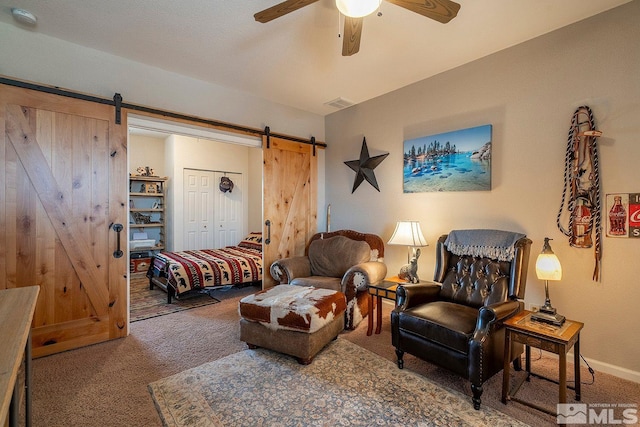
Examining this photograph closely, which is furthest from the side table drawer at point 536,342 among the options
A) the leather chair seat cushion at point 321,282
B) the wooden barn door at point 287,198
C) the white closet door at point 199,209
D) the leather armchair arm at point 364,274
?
the white closet door at point 199,209

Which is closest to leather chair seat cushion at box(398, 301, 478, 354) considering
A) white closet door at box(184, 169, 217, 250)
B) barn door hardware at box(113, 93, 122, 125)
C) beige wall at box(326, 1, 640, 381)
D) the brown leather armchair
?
the brown leather armchair

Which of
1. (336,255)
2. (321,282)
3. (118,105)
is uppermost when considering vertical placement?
(118,105)

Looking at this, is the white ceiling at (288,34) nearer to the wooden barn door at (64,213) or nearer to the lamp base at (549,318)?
the wooden barn door at (64,213)

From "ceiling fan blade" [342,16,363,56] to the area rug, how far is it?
2.44m

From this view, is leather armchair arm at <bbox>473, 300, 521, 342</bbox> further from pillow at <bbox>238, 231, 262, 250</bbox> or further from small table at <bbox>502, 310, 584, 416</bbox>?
pillow at <bbox>238, 231, 262, 250</bbox>

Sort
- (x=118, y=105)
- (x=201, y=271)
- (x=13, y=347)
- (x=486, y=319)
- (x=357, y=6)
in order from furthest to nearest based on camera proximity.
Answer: (x=201, y=271) < (x=118, y=105) < (x=486, y=319) < (x=357, y=6) < (x=13, y=347)

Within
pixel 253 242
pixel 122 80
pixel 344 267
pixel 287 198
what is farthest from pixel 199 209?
pixel 344 267

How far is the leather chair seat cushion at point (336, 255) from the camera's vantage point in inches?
140

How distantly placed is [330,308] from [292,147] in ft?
8.40

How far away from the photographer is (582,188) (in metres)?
2.37

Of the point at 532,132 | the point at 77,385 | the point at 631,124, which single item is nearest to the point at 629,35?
the point at 631,124

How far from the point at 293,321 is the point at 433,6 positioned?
238 centimetres

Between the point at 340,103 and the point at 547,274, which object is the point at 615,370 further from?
the point at 340,103

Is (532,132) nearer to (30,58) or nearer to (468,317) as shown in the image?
(468,317)
